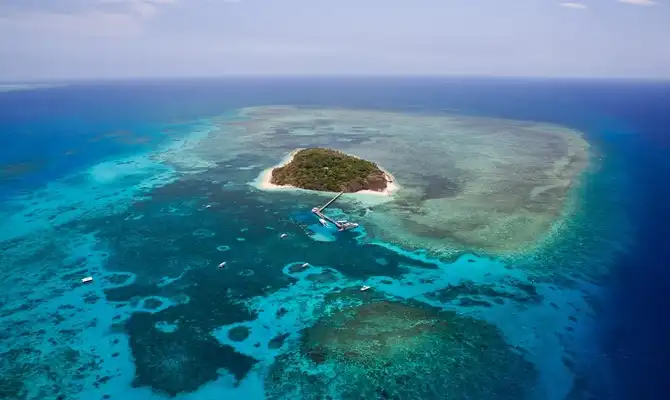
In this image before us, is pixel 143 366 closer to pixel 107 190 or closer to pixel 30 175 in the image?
pixel 107 190

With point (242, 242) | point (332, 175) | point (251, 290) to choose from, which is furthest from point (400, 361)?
point (332, 175)

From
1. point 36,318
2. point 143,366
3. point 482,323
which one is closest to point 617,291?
point 482,323

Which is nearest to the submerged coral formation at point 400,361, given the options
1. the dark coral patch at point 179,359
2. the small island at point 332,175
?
the dark coral patch at point 179,359

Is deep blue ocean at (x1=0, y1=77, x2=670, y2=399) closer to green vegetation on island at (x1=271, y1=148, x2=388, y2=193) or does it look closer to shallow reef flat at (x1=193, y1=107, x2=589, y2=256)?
shallow reef flat at (x1=193, y1=107, x2=589, y2=256)

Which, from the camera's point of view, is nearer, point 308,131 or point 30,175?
point 30,175

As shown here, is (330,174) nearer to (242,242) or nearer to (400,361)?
(242,242)

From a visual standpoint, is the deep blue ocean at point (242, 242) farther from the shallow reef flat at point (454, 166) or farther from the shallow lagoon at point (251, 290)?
the shallow reef flat at point (454, 166)
